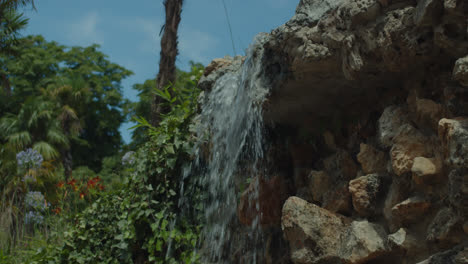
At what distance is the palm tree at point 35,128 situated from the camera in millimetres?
17109

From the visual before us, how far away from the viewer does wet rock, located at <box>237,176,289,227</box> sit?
12.6ft

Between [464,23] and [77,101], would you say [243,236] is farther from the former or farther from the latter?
[77,101]

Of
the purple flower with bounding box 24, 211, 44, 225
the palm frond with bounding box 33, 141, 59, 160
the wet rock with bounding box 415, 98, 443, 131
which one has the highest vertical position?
the palm frond with bounding box 33, 141, 59, 160

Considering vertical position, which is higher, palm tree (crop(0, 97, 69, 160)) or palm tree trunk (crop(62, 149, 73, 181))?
palm tree (crop(0, 97, 69, 160))

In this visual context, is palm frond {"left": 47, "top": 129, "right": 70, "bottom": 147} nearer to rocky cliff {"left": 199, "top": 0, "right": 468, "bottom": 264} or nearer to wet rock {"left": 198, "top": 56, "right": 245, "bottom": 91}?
wet rock {"left": 198, "top": 56, "right": 245, "bottom": 91}

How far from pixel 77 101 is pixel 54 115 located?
131 centimetres

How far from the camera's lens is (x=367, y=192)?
2.94 m

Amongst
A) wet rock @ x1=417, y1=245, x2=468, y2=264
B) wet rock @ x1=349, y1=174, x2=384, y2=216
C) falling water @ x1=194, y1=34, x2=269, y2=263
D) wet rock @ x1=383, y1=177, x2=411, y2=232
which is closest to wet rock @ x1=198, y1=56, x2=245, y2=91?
falling water @ x1=194, y1=34, x2=269, y2=263

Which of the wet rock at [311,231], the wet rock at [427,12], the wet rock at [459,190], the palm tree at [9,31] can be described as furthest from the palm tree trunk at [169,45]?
the palm tree at [9,31]

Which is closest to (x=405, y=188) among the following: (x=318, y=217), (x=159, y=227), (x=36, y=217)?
(x=318, y=217)

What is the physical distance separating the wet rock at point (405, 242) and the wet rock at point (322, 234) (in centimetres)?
13

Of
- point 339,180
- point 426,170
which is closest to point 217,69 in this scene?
point 339,180

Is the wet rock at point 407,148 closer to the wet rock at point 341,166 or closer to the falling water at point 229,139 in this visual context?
the wet rock at point 341,166

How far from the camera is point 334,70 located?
10.7 feet
